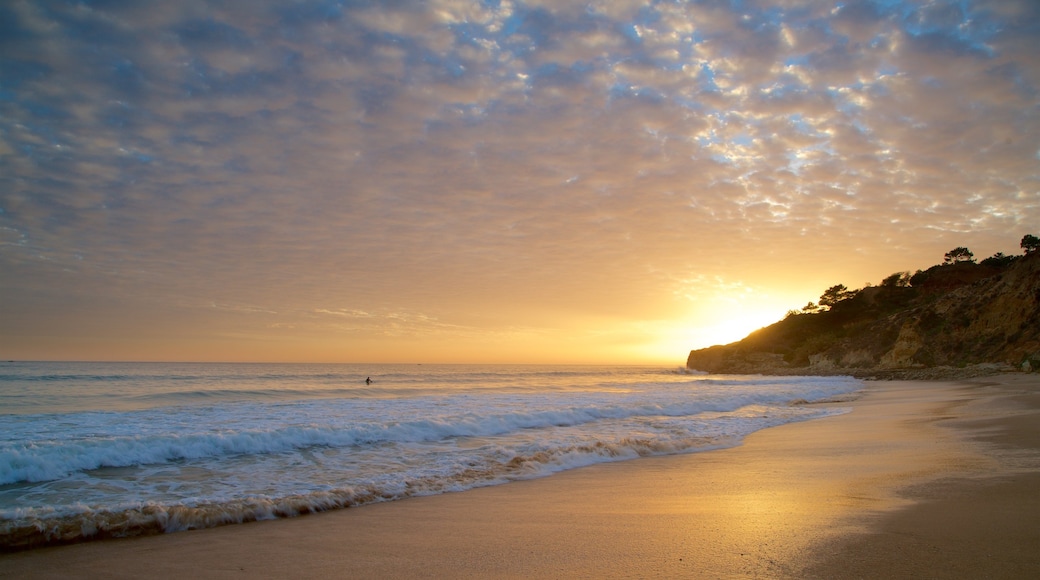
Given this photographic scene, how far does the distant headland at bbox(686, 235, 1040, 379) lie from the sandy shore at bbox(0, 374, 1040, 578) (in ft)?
111

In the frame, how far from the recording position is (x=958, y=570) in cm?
338

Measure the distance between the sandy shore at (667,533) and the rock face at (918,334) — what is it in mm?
33967

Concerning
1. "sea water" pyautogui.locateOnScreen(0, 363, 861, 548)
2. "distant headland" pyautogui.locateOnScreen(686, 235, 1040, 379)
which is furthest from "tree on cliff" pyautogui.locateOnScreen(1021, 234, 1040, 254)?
"sea water" pyautogui.locateOnScreen(0, 363, 861, 548)

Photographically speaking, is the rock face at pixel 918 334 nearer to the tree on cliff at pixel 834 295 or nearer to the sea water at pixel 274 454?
the tree on cliff at pixel 834 295

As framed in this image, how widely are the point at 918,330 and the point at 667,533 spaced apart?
5491 centimetres

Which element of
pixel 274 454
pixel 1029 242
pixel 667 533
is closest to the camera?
pixel 667 533

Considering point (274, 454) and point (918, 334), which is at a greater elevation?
point (918, 334)

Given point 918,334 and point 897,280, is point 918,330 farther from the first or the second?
point 897,280

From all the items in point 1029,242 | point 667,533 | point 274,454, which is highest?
point 1029,242

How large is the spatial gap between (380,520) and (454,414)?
1037 cm

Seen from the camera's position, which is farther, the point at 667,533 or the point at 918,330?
the point at 918,330

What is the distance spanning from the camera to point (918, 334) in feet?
154

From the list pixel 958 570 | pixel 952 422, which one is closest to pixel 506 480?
pixel 958 570

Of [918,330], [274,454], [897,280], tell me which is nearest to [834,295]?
[897,280]
